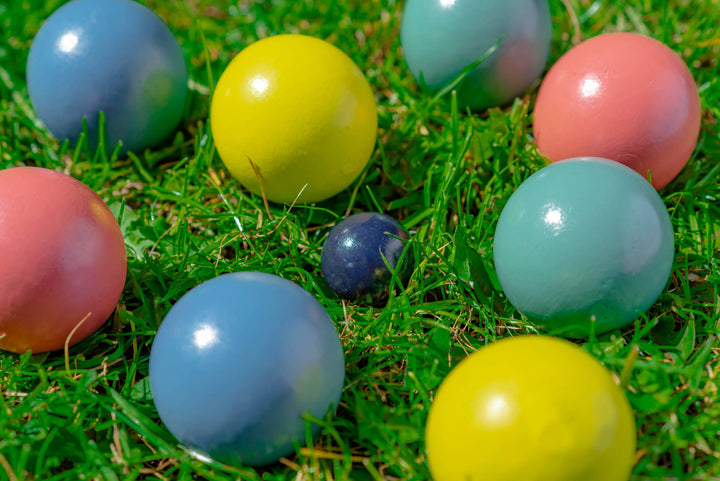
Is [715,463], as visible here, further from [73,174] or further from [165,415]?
[73,174]

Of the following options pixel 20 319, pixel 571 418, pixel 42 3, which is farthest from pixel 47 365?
pixel 42 3

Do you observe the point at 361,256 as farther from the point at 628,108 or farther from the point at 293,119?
the point at 628,108

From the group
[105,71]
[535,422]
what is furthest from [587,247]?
[105,71]

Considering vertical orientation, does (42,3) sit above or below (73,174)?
above

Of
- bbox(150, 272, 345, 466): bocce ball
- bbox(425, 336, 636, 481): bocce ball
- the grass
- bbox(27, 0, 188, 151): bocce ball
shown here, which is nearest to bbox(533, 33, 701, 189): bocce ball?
the grass

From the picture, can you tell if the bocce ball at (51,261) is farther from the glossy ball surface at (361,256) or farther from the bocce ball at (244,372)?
the glossy ball surface at (361,256)

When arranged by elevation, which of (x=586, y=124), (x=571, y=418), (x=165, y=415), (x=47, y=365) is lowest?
(x=47, y=365)

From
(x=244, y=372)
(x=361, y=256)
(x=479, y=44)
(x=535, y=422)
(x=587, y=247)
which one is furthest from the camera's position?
(x=479, y=44)

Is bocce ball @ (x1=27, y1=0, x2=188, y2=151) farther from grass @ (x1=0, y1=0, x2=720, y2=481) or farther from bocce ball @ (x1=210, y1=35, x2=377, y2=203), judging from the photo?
bocce ball @ (x1=210, y1=35, x2=377, y2=203)

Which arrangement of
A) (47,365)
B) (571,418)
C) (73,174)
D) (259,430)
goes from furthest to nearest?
(73,174) < (47,365) < (259,430) < (571,418)
